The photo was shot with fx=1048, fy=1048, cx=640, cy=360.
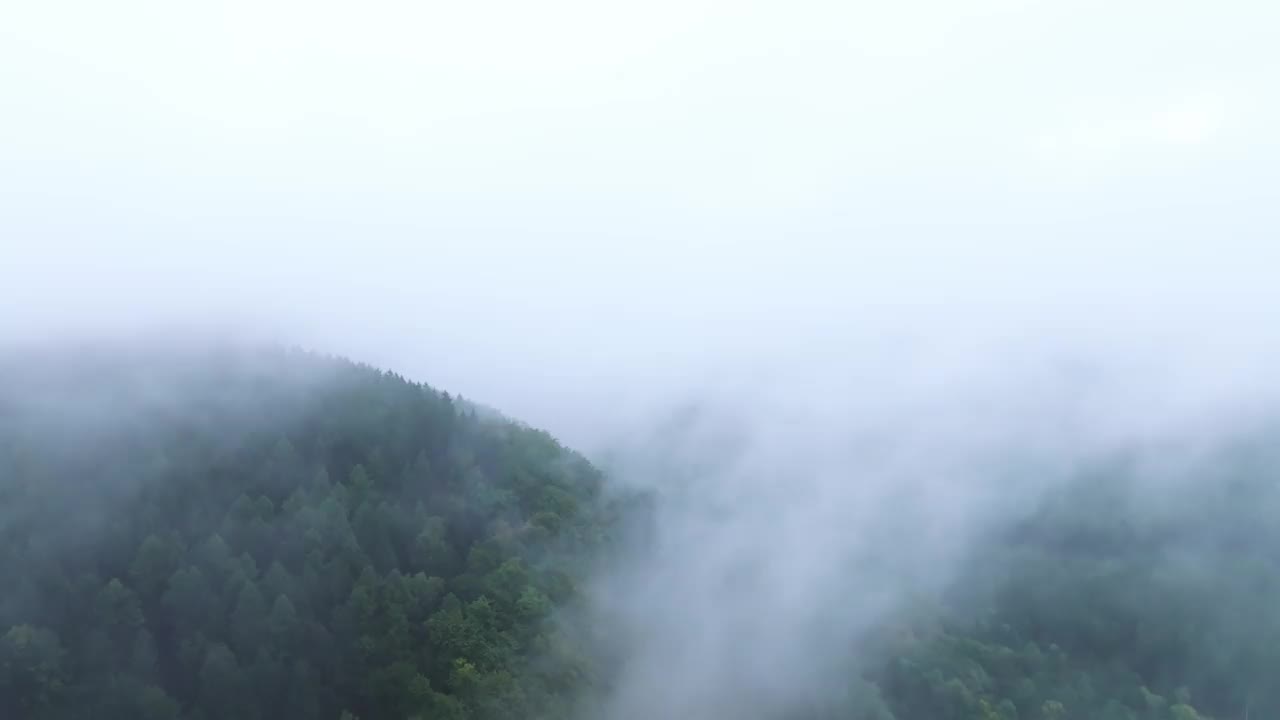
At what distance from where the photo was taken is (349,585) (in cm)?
8556

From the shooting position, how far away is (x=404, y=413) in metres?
109

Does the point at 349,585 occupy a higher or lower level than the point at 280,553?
lower

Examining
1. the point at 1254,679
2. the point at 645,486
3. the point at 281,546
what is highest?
the point at 645,486

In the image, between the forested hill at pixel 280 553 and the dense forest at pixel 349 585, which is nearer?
the forested hill at pixel 280 553

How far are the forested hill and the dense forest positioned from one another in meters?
0.21

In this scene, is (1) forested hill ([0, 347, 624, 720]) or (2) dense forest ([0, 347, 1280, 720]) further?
(2) dense forest ([0, 347, 1280, 720])

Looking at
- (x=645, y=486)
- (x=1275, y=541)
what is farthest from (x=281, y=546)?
(x=1275, y=541)

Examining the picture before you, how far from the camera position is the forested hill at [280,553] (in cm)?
7394

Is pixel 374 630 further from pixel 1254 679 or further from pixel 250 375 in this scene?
pixel 1254 679

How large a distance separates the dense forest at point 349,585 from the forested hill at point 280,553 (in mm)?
212

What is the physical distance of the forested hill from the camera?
7394 cm

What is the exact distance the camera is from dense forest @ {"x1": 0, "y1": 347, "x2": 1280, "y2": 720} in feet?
247

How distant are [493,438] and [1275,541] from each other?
148940mm

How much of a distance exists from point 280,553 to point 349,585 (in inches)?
261
